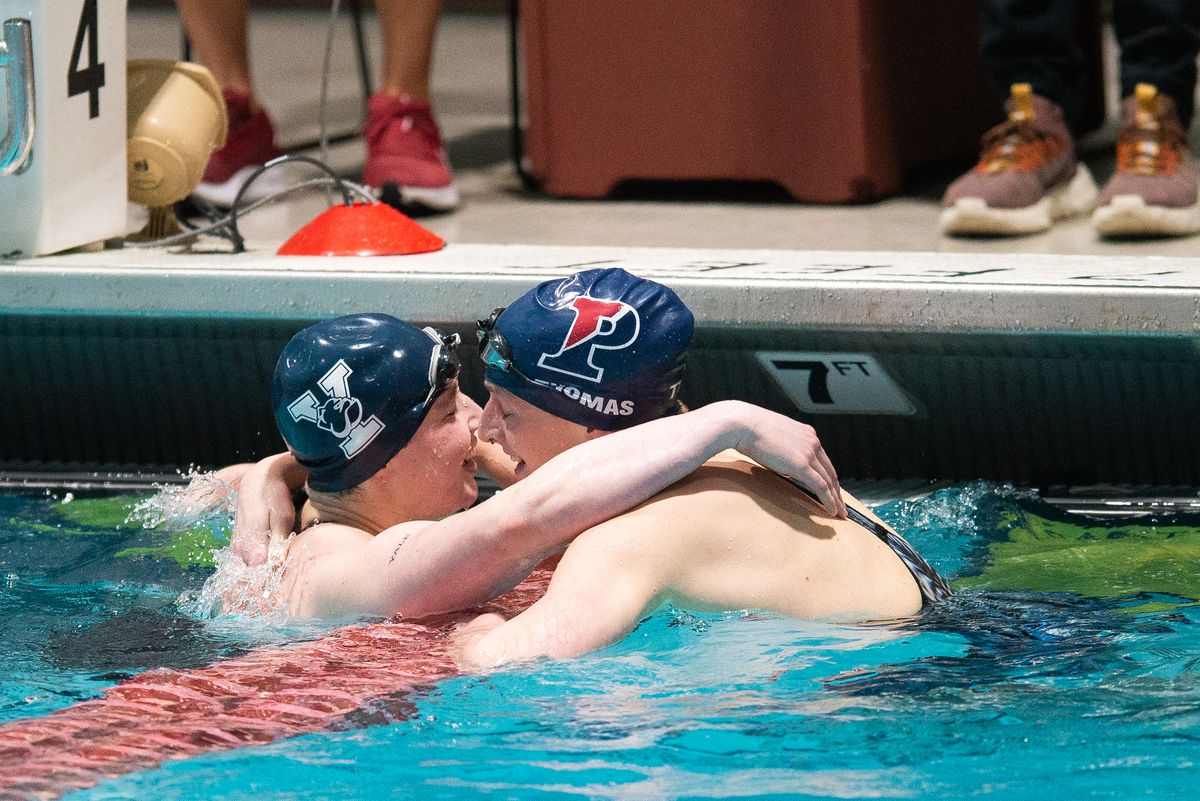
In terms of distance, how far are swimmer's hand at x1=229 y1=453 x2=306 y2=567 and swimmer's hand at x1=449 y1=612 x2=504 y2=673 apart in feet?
1.76

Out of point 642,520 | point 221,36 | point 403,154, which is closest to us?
point 642,520

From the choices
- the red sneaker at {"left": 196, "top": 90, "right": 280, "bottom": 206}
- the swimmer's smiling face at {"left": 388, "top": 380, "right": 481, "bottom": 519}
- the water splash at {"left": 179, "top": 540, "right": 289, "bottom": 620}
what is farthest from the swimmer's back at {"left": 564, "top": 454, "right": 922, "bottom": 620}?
the red sneaker at {"left": 196, "top": 90, "right": 280, "bottom": 206}

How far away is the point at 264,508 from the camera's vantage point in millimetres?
3021

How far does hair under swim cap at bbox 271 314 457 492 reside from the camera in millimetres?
2803

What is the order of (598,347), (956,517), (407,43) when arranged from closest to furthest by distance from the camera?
(598,347), (956,517), (407,43)

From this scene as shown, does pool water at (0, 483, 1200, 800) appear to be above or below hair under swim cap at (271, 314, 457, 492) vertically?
below

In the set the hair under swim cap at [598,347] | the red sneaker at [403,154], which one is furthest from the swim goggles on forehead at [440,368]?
the red sneaker at [403,154]

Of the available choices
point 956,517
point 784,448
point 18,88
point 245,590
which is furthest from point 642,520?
point 18,88

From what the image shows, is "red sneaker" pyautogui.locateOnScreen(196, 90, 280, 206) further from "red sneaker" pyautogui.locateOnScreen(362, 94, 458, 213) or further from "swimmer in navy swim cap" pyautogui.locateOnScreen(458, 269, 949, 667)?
"swimmer in navy swim cap" pyautogui.locateOnScreen(458, 269, 949, 667)

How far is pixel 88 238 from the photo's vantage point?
3992mm

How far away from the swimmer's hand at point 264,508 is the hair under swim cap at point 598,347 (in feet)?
1.97

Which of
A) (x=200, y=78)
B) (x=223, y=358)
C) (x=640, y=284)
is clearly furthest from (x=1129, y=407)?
(x=200, y=78)

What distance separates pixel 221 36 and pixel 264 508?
2.40 metres

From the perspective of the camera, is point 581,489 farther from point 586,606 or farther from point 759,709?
point 759,709
